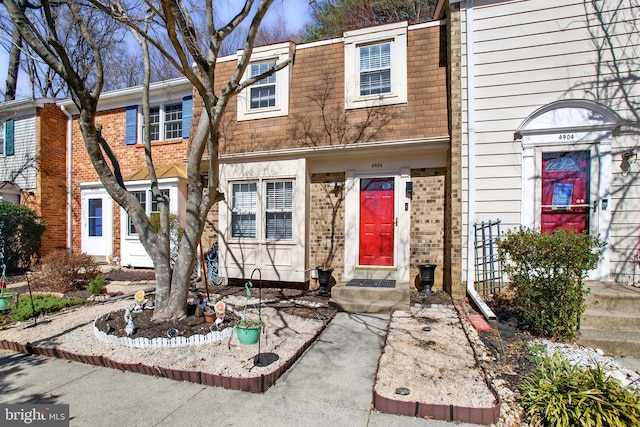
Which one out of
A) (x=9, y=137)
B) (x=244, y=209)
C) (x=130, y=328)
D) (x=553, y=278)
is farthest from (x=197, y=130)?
(x=9, y=137)

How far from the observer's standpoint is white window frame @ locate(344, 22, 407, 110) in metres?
7.62

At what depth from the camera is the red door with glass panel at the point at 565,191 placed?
6.22 meters

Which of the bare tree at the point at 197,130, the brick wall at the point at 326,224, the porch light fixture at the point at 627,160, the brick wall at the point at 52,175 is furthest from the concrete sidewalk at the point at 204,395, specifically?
the brick wall at the point at 52,175

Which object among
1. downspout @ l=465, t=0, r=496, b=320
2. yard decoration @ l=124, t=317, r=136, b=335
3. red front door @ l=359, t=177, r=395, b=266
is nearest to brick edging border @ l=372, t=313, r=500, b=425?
yard decoration @ l=124, t=317, r=136, b=335

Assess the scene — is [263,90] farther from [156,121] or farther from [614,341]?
[614,341]

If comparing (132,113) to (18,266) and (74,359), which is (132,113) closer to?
(18,266)

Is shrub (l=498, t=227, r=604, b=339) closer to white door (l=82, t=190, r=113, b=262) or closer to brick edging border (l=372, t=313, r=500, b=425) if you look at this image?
brick edging border (l=372, t=313, r=500, b=425)

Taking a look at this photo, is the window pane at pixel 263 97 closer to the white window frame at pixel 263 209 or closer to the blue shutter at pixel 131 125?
the white window frame at pixel 263 209

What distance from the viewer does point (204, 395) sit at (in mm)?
3553

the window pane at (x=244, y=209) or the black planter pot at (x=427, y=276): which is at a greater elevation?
the window pane at (x=244, y=209)

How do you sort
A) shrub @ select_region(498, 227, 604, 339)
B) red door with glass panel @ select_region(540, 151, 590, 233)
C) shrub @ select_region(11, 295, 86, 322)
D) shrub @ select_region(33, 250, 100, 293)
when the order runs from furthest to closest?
shrub @ select_region(33, 250, 100, 293)
red door with glass panel @ select_region(540, 151, 590, 233)
shrub @ select_region(11, 295, 86, 322)
shrub @ select_region(498, 227, 604, 339)

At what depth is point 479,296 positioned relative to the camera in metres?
6.14

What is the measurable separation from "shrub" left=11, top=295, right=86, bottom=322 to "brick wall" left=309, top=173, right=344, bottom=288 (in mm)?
4902

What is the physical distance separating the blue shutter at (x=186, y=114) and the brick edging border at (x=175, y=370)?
742cm
